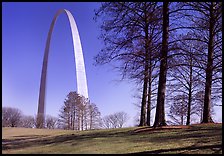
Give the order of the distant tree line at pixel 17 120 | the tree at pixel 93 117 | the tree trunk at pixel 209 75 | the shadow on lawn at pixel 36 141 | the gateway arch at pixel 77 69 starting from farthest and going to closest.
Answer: the tree at pixel 93 117, the gateway arch at pixel 77 69, the distant tree line at pixel 17 120, the tree trunk at pixel 209 75, the shadow on lawn at pixel 36 141

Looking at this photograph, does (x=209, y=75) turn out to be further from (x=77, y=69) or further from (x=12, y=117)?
(x=77, y=69)

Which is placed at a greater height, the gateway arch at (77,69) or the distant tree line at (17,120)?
the gateway arch at (77,69)

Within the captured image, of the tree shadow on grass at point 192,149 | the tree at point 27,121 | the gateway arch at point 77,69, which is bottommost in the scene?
the tree shadow on grass at point 192,149

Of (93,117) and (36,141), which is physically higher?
(93,117)

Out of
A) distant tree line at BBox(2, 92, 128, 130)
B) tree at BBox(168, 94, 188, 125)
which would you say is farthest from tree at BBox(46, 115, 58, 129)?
tree at BBox(168, 94, 188, 125)

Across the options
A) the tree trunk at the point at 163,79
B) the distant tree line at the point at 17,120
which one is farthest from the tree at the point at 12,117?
the tree trunk at the point at 163,79

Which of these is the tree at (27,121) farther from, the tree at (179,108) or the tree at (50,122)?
the tree at (179,108)

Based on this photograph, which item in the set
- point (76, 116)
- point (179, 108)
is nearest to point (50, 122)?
point (76, 116)

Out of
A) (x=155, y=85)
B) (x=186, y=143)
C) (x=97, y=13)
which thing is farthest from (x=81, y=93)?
(x=186, y=143)

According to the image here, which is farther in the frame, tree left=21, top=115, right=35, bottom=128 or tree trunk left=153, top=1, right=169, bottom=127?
tree left=21, top=115, right=35, bottom=128

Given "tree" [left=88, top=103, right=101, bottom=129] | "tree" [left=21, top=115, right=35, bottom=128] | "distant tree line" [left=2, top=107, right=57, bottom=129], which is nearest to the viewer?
"distant tree line" [left=2, top=107, right=57, bottom=129]

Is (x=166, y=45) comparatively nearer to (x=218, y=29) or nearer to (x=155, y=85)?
(x=218, y=29)

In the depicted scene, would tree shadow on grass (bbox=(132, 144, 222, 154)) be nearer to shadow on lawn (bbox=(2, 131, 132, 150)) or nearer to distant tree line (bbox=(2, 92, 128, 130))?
shadow on lawn (bbox=(2, 131, 132, 150))

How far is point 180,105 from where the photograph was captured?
27.9 m
